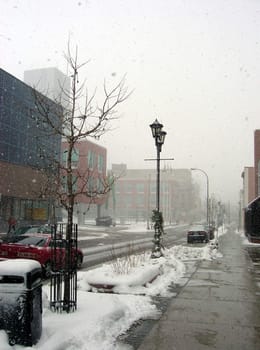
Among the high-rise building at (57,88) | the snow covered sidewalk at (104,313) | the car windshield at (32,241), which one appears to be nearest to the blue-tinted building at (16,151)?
the high-rise building at (57,88)

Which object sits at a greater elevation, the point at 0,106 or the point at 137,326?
the point at 0,106

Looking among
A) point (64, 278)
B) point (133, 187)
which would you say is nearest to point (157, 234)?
point (64, 278)

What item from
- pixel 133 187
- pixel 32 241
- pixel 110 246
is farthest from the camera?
pixel 133 187

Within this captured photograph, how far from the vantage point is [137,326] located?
24.7ft

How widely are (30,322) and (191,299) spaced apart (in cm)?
547

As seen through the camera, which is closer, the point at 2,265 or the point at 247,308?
the point at 2,265

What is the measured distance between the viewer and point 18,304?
17.9ft

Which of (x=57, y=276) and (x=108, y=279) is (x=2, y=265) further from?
(x=108, y=279)

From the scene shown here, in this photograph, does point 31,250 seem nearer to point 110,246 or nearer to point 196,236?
point 110,246

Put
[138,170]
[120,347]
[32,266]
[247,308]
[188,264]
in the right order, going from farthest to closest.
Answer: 1. [138,170]
2. [188,264]
3. [247,308]
4. [120,347]
5. [32,266]

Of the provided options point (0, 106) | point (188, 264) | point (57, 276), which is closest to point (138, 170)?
point (0, 106)

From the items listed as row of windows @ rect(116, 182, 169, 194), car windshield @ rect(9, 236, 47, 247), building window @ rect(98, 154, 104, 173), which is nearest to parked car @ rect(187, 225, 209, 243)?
car windshield @ rect(9, 236, 47, 247)

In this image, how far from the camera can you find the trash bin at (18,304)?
5.41 meters

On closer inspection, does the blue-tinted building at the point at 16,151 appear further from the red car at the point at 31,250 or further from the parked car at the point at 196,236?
the red car at the point at 31,250
